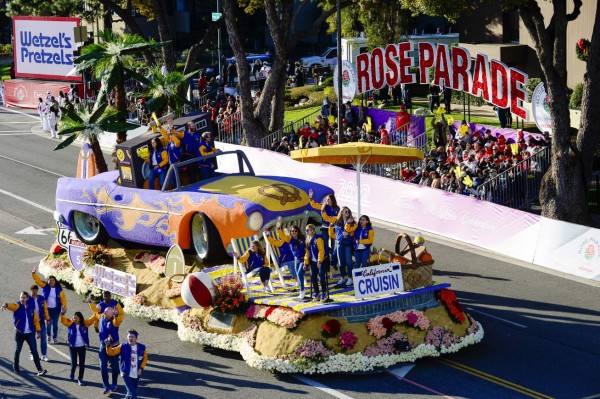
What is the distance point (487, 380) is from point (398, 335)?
1861 mm

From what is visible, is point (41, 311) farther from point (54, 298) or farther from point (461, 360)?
point (461, 360)

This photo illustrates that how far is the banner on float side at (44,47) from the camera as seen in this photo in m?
51.1

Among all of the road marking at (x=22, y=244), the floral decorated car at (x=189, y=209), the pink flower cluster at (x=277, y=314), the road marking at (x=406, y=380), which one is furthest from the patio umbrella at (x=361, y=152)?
the road marking at (x=22, y=244)

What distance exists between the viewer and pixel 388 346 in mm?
19047

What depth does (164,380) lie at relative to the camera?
62.6ft

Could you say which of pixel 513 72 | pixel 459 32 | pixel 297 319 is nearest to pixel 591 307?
pixel 297 319

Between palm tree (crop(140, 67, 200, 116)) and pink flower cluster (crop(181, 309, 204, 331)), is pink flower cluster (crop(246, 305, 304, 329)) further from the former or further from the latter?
palm tree (crop(140, 67, 200, 116))

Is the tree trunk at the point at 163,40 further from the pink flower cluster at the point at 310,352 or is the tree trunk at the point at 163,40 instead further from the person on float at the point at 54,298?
the pink flower cluster at the point at 310,352

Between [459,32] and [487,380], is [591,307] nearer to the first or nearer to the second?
[487,380]

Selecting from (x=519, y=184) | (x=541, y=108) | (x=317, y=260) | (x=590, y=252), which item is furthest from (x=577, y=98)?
Answer: (x=317, y=260)

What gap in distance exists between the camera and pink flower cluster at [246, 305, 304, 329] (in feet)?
62.6

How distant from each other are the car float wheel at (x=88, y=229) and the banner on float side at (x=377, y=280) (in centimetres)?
734

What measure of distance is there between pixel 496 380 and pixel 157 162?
952cm

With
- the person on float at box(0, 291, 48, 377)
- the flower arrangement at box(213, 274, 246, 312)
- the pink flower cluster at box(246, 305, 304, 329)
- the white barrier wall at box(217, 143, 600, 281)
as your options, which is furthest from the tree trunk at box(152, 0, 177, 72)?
the pink flower cluster at box(246, 305, 304, 329)
